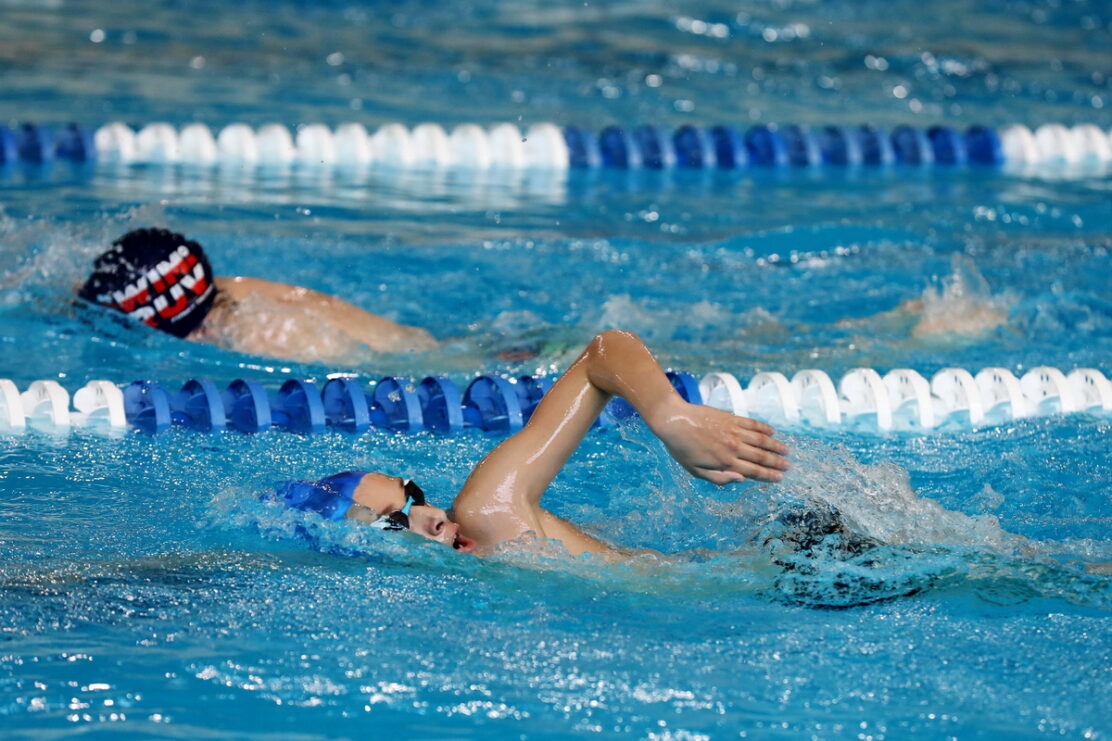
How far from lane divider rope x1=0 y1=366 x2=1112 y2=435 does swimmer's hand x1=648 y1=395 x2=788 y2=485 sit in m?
1.38

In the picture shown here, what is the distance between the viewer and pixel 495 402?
12.4 ft

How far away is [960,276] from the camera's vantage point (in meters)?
4.58

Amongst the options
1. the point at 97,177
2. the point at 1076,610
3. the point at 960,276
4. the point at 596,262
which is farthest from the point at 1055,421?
the point at 97,177

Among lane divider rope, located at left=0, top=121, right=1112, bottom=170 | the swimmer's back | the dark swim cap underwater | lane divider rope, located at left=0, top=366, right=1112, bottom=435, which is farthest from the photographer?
lane divider rope, located at left=0, top=121, right=1112, bottom=170

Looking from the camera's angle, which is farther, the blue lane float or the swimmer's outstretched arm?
the blue lane float

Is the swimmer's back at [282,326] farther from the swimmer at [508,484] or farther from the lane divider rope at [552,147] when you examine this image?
the lane divider rope at [552,147]

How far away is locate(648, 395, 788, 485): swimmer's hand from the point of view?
2.29 m

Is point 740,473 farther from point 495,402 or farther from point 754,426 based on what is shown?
point 495,402

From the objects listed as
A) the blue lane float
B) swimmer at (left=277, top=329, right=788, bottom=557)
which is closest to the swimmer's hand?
swimmer at (left=277, top=329, right=788, bottom=557)

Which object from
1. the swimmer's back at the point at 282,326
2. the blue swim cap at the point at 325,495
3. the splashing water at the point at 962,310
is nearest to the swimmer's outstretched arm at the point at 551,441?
the blue swim cap at the point at 325,495

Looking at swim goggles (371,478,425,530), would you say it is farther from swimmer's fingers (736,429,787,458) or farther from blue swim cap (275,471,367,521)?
swimmer's fingers (736,429,787,458)

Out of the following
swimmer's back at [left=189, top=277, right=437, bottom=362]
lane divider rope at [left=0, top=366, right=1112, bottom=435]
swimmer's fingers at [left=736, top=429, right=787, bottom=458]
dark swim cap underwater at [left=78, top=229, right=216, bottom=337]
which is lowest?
lane divider rope at [left=0, top=366, right=1112, bottom=435]

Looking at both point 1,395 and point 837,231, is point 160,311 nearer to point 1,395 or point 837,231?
point 1,395

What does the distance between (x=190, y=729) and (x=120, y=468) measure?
1.36 m
